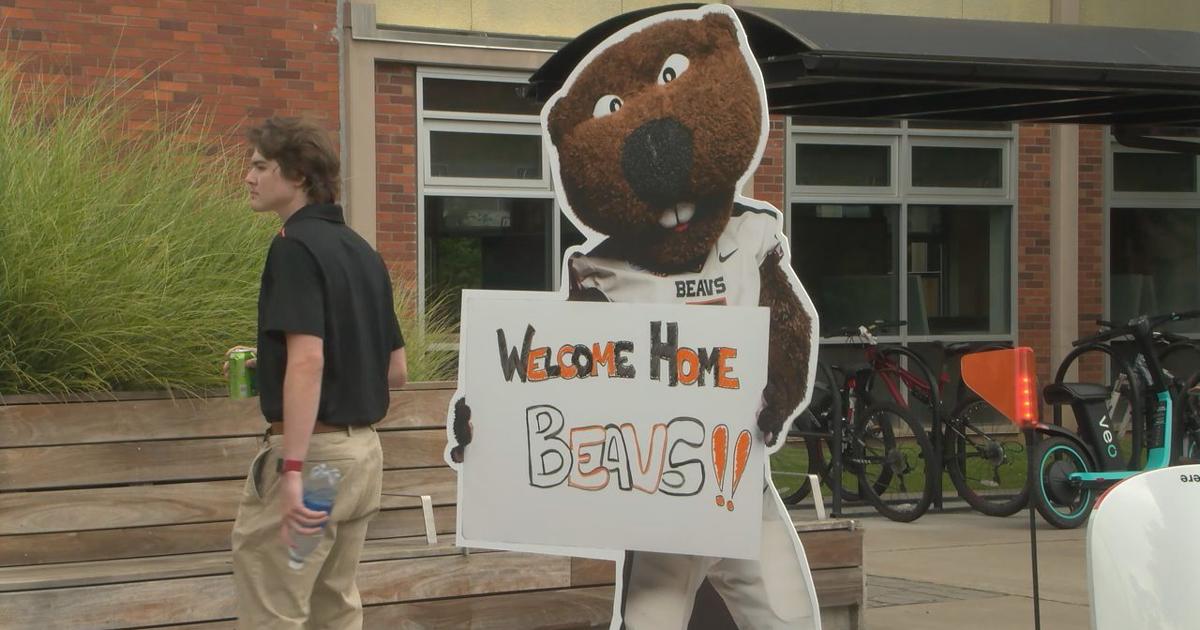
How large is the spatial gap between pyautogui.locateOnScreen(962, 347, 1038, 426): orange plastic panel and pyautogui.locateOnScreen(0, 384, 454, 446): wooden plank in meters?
2.65

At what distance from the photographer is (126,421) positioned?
5.61m

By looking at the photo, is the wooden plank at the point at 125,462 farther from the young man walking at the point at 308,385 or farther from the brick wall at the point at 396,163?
the brick wall at the point at 396,163

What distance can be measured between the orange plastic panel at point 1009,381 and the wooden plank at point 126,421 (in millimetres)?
2651

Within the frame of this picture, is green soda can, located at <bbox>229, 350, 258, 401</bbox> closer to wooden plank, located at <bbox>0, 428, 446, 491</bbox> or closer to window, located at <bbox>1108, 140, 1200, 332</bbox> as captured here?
wooden plank, located at <bbox>0, 428, 446, 491</bbox>

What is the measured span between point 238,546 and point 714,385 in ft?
4.97

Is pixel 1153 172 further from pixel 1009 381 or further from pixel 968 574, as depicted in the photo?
pixel 1009 381

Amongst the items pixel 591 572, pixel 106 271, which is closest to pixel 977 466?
pixel 591 572

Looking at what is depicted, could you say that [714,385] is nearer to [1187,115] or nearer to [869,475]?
[1187,115]

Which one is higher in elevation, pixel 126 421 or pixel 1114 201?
pixel 1114 201

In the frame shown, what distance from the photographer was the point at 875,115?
8.89m

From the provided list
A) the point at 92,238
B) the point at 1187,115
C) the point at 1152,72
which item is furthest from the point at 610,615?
the point at 1187,115

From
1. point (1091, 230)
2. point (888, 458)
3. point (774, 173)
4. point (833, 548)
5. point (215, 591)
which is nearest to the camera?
point (215, 591)

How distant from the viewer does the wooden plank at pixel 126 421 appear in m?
5.47

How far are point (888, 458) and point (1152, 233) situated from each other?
632cm
